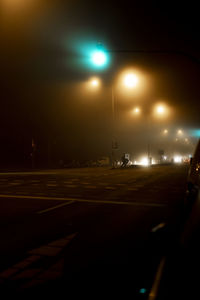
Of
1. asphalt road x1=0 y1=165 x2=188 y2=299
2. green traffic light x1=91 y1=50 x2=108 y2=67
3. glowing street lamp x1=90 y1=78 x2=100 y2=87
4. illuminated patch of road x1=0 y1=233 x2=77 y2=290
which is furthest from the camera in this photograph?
glowing street lamp x1=90 y1=78 x2=100 y2=87

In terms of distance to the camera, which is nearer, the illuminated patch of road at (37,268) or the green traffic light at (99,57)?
the illuminated patch of road at (37,268)

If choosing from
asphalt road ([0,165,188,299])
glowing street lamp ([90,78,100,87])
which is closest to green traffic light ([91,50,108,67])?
asphalt road ([0,165,188,299])

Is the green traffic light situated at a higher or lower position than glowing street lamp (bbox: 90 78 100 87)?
lower

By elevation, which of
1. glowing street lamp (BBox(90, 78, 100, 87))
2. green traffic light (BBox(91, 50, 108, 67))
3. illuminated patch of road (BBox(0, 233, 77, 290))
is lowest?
illuminated patch of road (BBox(0, 233, 77, 290))

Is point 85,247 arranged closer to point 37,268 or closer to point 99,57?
point 37,268

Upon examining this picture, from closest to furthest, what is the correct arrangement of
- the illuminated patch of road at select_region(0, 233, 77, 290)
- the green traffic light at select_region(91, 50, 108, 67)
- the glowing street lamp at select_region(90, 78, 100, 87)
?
the illuminated patch of road at select_region(0, 233, 77, 290) < the green traffic light at select_region(91, 50, 108, 67) < the glowing street lamp at select_region(90, 78, 100, 87)

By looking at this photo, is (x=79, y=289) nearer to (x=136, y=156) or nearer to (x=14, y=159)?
(x=14, y=159)

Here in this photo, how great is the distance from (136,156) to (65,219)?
2702 inches

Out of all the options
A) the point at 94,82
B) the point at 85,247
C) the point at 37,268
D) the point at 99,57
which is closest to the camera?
the point at 37,268

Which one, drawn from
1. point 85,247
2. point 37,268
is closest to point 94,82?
point 85,247

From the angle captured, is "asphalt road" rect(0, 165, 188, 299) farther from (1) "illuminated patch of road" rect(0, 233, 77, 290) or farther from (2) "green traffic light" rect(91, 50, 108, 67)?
(2) "green traffic light" rect(91, 50, 108, 67)

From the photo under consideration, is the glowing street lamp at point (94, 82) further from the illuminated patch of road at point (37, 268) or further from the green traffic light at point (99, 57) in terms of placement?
the illuminated patch of road at point (37, 268)

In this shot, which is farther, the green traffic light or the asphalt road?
the green traffic light

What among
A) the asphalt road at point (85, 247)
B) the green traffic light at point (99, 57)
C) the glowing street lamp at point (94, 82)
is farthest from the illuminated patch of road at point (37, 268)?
the glowing street lamp at point (94, 82)
